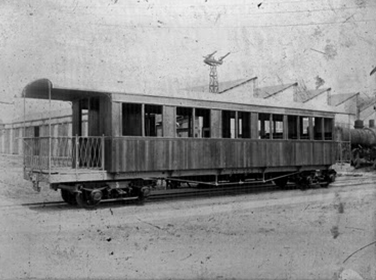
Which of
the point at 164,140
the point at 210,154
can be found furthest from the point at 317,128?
the point at 164,140

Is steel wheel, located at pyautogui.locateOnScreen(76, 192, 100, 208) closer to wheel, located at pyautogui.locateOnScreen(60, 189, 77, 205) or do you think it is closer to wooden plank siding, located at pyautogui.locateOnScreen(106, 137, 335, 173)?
wheel, located at pyautogui.locateOnScreen(60, 189, 77, 205)

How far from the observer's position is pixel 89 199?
25.3 ft

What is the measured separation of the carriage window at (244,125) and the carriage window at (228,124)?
284 millimetres

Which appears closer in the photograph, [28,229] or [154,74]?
[28,229]

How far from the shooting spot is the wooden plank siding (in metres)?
8.12

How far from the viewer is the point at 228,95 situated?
9.44m

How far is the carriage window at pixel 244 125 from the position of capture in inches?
403

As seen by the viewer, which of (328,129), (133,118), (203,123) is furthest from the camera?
(328,129)

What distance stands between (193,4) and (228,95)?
165 inches

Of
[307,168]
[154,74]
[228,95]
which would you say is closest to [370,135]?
[307,168]

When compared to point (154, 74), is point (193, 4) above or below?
above

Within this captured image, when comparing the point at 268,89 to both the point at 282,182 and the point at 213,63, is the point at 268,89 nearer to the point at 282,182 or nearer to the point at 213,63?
the point at 213,63

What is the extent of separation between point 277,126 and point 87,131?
17.5 ft

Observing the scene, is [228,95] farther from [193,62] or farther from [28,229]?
[28,229]
